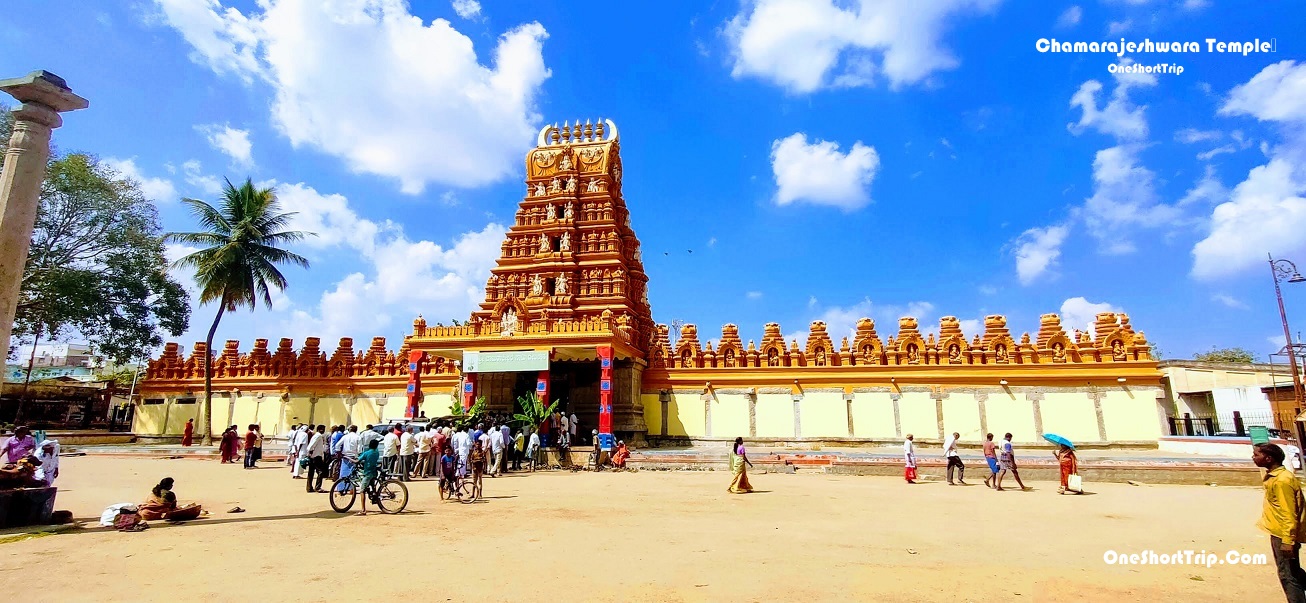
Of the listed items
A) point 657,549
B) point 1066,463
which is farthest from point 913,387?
point 657,549

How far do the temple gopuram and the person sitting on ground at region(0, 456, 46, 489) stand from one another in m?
13.6

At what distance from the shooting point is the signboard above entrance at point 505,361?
22.2 metres

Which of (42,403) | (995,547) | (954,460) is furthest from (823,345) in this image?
(42,403)

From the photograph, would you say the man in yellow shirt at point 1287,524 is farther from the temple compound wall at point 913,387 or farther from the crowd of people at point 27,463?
the temple compound wall at point 913,387

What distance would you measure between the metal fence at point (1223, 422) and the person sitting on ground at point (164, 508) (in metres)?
28.4

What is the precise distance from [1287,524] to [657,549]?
5638 mm

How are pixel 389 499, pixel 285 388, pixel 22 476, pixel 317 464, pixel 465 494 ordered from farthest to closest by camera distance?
1. pixel 285 388
2. pixel 317 464
3. pixel 465 494
4. pixel 389 499
5. pixel 22 476

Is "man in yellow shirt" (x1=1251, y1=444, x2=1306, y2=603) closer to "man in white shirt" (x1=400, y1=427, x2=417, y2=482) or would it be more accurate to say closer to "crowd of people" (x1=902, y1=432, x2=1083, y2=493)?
"crowd of people" (x1=902, y1=432, x2=1083, y2=493)

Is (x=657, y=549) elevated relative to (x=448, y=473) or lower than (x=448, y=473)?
lower

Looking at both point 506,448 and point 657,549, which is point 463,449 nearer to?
point 506,448

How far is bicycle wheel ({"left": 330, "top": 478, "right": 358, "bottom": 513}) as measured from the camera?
10.2m

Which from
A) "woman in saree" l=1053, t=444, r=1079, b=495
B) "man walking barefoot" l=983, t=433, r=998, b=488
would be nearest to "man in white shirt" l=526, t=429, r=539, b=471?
"man walking barefoot" l=983, t=433, r=998, b=488

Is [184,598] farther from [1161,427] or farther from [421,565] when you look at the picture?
[1161,427]

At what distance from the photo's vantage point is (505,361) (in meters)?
22.5
